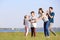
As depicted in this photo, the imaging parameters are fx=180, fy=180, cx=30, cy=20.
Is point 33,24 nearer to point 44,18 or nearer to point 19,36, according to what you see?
point 44,18

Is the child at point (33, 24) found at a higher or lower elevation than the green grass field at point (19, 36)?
higher

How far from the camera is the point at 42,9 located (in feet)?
10.2

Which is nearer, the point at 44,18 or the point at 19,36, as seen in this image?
the point at 44,18

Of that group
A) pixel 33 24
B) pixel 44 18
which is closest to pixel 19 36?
pixel 33 24

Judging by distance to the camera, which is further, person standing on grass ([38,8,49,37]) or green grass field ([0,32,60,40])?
green grass field ([0,32,60,40])

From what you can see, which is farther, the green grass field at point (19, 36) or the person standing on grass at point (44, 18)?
the green grass field at point (19, 36)

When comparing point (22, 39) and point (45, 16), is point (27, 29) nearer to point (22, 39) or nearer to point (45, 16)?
point (22, 39)

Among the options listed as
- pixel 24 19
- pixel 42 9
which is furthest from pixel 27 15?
pixel 42 9

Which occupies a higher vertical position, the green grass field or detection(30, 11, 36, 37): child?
detection(30, 11, 36, 37): child

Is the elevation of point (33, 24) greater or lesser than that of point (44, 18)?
lesser

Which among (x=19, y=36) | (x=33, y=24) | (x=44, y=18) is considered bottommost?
(x=19, y=36)

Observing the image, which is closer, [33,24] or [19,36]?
[33,24]

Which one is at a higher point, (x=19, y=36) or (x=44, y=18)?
(x=44, y=18)

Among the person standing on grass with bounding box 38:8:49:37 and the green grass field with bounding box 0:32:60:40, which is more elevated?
the person standing on grass with bounding box 38:8:49:37
